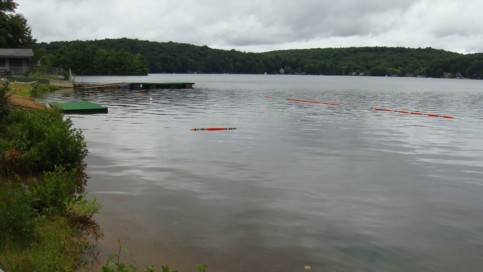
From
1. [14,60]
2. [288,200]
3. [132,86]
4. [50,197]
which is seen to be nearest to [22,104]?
[50,197]

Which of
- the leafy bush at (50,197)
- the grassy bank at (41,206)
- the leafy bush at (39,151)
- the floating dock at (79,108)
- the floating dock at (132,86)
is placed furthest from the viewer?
the floating dock at (132,86)

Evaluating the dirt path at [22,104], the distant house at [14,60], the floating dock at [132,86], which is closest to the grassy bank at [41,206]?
the dirt path at [22,104]

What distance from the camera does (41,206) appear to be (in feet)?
39.4

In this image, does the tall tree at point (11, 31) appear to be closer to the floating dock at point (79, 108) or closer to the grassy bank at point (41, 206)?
the floating dock at point (79, 108)

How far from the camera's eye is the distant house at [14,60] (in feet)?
283

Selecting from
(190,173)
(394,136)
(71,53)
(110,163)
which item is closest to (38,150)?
(110,163)

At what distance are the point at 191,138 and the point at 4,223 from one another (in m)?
21.8

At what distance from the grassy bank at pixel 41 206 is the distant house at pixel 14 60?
73.5 meters

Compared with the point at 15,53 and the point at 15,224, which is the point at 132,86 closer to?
the point at 15,53

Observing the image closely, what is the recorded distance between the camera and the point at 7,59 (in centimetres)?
8850

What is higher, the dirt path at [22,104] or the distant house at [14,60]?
the distant house at [14,60]

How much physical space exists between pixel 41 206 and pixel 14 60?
88.7 meters

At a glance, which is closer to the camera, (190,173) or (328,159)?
(190,173)

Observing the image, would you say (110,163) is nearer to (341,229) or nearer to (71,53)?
(341,229)
